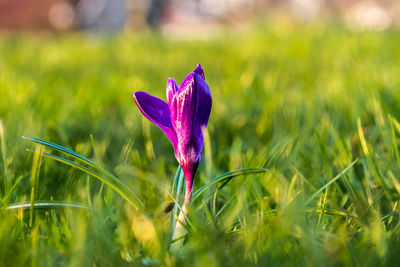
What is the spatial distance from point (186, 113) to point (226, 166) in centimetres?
54

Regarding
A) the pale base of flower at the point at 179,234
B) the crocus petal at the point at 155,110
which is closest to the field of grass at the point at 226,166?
the pale base of flower at the point at 179,234

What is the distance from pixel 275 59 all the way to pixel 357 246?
9.14 feet

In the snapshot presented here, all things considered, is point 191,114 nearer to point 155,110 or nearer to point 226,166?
point 155,110

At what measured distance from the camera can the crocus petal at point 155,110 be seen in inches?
26.6

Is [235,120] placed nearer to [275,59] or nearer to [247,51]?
[275,59]

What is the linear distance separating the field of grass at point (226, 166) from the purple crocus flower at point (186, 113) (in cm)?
8

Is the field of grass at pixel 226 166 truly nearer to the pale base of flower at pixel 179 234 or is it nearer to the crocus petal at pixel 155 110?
the pale base of flower at pixel 179 234

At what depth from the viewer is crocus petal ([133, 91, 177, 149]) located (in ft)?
2.22

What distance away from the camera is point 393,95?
5.14 feet

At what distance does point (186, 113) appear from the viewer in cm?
67

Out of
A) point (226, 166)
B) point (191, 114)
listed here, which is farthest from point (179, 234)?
point (226, 166)

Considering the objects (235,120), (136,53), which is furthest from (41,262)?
(136,53)

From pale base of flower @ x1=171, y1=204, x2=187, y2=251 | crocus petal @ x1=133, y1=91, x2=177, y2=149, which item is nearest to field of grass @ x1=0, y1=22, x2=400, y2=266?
pale base of flower @ x1=171, y1=204, x2=187, y2=251

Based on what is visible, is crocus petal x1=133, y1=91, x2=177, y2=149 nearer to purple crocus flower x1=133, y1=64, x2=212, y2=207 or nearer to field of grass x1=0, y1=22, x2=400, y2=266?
purple crocus flower x1=133, y1=64, x2=212, y2=207
